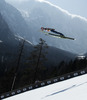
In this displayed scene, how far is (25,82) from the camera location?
173 ft

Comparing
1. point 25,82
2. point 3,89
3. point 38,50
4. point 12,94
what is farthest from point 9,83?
point 12,94

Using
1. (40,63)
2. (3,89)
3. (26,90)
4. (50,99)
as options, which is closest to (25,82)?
(3,89)

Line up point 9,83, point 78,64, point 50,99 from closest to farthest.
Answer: point 50,99, point 9,83, point 78,64

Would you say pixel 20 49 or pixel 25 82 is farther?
pixel 25 82

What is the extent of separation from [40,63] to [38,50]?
3.10 metres

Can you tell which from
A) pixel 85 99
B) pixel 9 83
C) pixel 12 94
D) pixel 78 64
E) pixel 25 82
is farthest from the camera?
pixel 78 64

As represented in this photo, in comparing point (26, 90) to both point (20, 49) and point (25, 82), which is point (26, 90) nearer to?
point (20, 49)

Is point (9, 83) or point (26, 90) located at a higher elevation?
point (26, 90)

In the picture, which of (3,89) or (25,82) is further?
(25,82)

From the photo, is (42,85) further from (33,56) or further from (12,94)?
(33,56)

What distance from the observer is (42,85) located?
1738 centimetres

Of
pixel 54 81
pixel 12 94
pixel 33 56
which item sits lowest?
pixel 12 94

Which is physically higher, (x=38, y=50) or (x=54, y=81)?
(x=38, y=50)

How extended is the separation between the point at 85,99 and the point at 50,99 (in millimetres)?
2745
